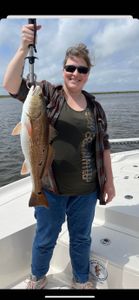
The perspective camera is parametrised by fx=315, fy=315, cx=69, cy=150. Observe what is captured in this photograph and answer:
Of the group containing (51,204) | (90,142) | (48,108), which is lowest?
(51,204)

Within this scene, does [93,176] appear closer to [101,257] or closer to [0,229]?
[101,257]

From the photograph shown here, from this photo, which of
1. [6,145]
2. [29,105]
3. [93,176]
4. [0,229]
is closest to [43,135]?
[29,105]

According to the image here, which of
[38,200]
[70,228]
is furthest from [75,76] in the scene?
[70,228]

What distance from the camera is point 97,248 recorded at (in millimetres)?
2830

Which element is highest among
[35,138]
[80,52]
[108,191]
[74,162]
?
[80,52]

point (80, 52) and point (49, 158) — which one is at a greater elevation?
point (80, 52)

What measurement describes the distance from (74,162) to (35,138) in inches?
16.0

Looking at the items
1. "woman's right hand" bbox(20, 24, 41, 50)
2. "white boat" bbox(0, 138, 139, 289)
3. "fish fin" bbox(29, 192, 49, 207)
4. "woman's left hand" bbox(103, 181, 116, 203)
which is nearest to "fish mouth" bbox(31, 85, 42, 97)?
"woman's right hand" bbox(20, 24, 41, 50)

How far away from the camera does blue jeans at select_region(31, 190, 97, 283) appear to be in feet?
7.84

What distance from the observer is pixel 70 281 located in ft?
9.51

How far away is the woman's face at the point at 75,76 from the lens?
2213 millimetres

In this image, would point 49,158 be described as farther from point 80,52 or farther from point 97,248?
point 97,248

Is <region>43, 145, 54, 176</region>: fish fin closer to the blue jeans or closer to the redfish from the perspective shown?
the redfish

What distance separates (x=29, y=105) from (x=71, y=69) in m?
0.48
